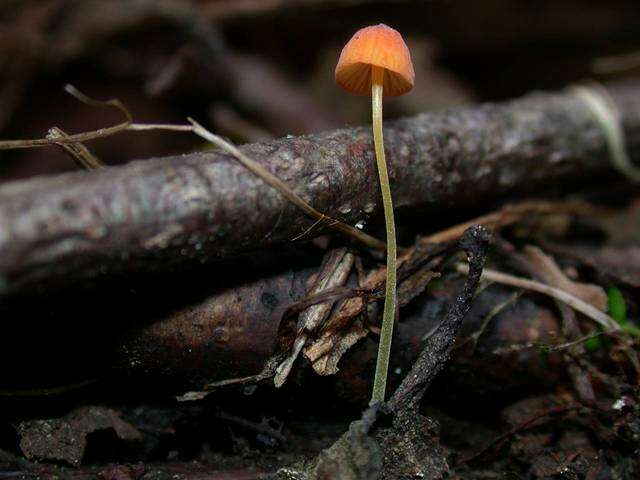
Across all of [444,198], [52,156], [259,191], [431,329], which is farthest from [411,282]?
[52,156]

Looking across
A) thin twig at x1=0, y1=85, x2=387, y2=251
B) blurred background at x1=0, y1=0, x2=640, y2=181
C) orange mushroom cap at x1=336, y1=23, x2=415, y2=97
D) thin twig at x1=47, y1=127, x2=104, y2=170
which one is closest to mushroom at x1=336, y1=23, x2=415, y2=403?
orange mushroom cap at x1=336, y1=23, x2=415, y2=97

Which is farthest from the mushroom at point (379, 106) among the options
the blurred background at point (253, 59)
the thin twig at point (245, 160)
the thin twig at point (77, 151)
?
the blurred background at point (253, 59)

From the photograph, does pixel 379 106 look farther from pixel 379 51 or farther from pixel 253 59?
pixel 253 59

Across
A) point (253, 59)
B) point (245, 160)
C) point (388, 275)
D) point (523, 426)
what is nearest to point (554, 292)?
point (523, 426)

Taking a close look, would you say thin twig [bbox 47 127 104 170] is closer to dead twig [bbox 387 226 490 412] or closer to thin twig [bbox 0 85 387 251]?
thin twig [bbox 0 85 387 251]

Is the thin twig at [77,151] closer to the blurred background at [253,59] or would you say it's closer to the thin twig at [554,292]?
the thin twig at [554,292]

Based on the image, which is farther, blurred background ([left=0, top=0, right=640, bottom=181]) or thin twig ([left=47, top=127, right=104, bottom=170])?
blurred background ([left=0, top=0, right=640, bottom=181])
